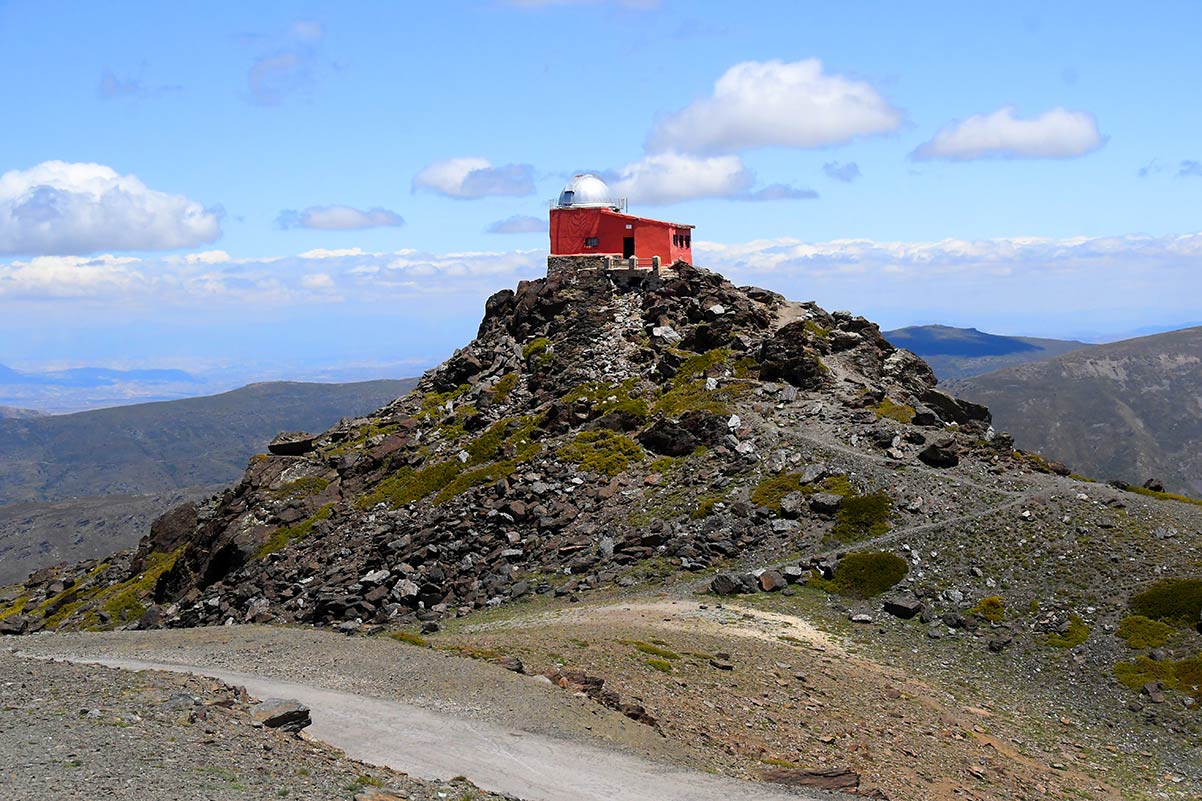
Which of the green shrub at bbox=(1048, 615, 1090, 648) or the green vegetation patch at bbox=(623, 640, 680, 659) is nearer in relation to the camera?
the green vegetation patch at bbox=(623, 640, 680, 659)

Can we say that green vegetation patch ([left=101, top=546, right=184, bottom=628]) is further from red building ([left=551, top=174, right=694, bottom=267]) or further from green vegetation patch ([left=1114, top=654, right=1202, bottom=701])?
green vegetation patch ([left=1114, top=654, right=1202, bottom=701])

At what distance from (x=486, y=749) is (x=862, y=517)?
37.8m

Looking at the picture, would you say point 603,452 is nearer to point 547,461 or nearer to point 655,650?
point 547,461

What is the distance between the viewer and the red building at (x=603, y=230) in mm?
105250

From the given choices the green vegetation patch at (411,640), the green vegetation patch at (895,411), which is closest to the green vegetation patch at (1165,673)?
the green vegetation patch at (895,411)

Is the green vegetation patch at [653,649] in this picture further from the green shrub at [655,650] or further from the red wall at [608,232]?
the red wall at [608,232]

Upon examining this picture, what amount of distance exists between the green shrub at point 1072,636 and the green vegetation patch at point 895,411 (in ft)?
84.3

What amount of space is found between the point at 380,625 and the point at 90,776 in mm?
37120

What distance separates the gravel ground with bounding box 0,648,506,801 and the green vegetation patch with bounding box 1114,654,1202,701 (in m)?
35.0

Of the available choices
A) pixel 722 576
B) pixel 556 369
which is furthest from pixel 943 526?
pixel 556 369

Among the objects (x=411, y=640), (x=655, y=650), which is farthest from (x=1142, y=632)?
(x=411, y=640)

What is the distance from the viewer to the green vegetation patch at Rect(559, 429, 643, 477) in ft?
250

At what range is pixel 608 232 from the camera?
106188 millimetres

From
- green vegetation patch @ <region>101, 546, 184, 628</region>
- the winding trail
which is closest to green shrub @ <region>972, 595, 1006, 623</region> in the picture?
the winding trail
